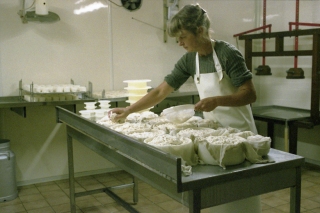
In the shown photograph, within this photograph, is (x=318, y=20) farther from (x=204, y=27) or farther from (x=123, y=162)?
(x=123, y=162)

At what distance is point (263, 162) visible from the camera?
5.65ft

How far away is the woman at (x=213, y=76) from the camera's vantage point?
2.22 m

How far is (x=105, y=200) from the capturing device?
12.9 feet

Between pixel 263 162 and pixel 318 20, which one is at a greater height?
pixel 318 20

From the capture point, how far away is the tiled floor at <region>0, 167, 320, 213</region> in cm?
366

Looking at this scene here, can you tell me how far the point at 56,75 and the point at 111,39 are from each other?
795mm

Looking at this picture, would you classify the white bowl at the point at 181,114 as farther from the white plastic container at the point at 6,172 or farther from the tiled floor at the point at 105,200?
the white plastic container at the point at 6,172

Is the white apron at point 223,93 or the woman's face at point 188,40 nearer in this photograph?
the woman's face at point 188,40

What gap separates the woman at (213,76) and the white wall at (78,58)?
1935 mm

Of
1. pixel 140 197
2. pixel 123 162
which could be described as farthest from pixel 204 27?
pixel 140 197

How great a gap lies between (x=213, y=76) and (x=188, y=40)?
31cm

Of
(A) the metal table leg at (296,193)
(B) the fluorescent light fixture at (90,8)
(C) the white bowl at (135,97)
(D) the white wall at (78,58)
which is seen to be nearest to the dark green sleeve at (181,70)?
(C) the white bowl at (135,97)

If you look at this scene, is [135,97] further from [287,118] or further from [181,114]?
→ [287,118]

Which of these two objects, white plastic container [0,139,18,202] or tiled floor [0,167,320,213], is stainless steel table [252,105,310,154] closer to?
tiled floor [0,167,320,213]
